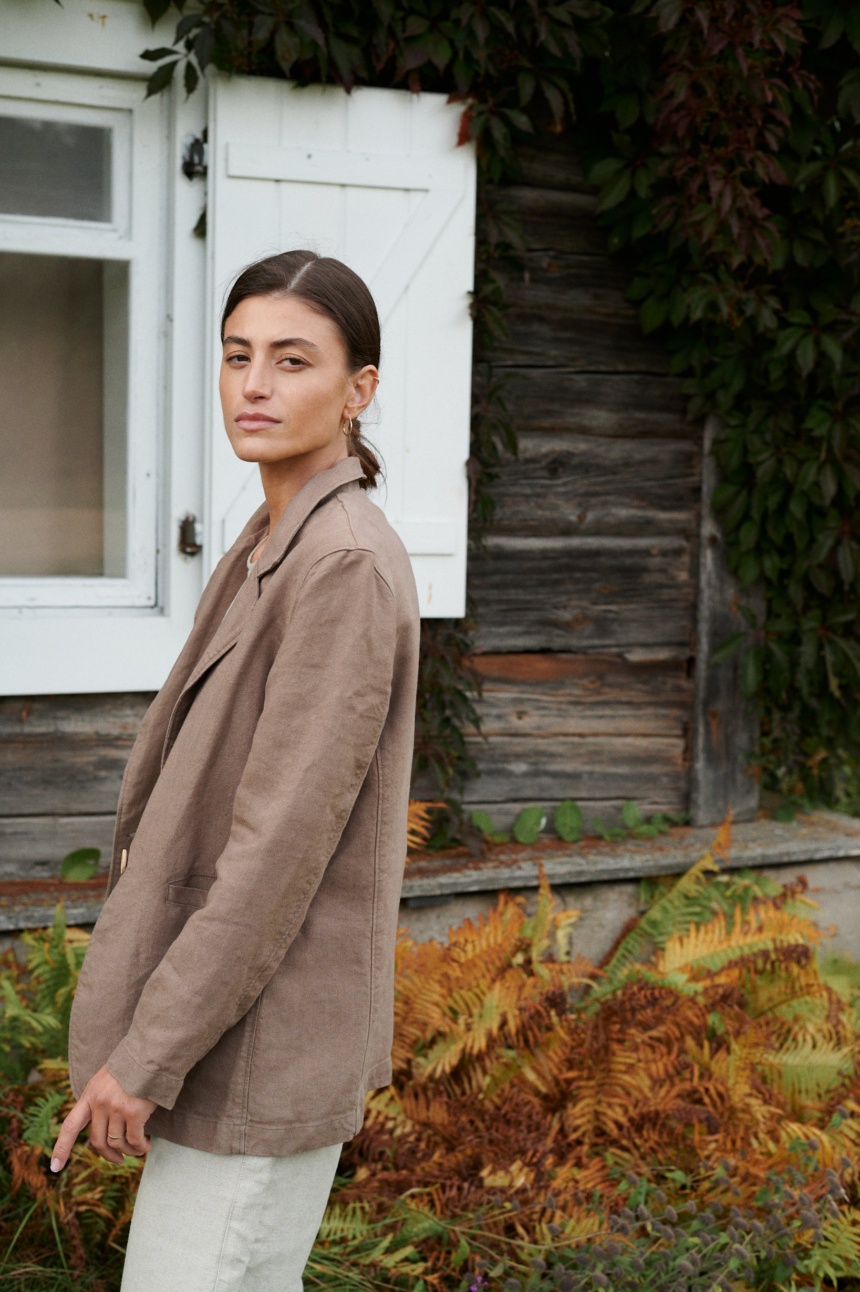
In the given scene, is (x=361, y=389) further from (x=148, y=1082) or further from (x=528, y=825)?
(x=528, y=825)

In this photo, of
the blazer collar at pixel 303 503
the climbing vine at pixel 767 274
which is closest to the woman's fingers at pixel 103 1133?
the blazer collar at pixel 303 503

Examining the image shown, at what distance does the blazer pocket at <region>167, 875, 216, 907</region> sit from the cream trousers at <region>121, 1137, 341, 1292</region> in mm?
304

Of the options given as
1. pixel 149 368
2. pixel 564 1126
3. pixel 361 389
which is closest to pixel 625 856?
pixel 564 1126

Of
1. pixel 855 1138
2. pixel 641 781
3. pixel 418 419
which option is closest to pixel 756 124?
pixel 418 419

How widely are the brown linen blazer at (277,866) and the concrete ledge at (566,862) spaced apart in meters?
1.91

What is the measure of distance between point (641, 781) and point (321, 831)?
2.95 metres

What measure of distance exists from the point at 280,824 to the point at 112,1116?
42 cm

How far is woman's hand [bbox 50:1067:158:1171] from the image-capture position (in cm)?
150

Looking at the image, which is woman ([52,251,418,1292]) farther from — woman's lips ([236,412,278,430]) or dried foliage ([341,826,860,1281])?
dried foliage ([341,826,860,1281])

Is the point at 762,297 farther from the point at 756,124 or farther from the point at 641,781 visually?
the point at 641,781

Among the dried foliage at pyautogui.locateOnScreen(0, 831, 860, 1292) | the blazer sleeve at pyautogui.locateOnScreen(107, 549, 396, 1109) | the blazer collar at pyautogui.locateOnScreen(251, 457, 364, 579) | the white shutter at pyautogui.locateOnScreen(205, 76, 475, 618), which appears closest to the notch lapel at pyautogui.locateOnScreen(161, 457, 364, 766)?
the blazer collar at pyautogui.locateOnScreen(251, 457, 364, 579)

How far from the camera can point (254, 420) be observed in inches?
64.1

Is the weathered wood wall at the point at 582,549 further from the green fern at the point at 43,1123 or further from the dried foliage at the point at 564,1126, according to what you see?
the green fern at the point at 43,1123

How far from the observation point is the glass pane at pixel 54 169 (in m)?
3.48
